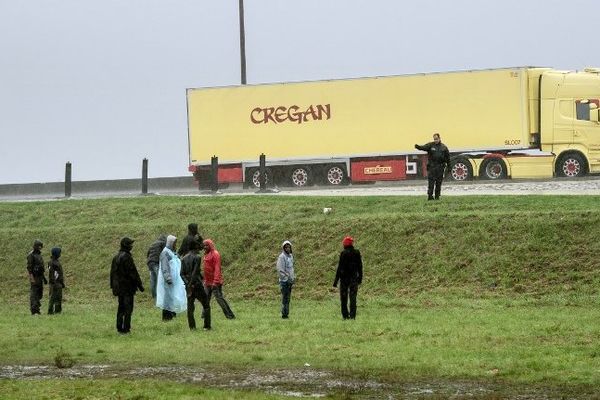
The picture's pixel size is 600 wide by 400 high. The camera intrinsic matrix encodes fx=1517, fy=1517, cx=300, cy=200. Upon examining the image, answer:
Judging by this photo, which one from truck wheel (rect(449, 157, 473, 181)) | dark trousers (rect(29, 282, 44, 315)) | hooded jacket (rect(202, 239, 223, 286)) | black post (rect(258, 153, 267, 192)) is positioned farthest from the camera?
truck wheel (rect(449, 157, 473, 181))

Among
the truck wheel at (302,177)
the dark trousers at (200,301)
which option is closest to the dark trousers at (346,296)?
the dark trousers at (200,301)

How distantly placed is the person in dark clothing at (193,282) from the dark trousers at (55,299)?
5.21 meters

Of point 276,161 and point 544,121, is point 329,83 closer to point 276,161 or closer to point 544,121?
point 276,161

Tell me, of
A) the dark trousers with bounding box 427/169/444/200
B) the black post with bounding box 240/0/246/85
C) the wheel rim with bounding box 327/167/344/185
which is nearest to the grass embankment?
the dark trousers with bounding box 427/169/444/200

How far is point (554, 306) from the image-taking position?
91.1 feet

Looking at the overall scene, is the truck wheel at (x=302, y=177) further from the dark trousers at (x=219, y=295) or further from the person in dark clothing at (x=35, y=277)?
the dark trousers at (x=219, y=295)

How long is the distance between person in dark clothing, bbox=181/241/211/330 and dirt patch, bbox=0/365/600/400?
12.9 feet

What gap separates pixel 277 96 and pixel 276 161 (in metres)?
2.39

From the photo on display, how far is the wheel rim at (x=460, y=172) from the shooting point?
Answer: 5216cm

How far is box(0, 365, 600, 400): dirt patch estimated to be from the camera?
1756 cm

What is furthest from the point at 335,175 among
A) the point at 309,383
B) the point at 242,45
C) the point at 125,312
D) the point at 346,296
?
the point at 309,383

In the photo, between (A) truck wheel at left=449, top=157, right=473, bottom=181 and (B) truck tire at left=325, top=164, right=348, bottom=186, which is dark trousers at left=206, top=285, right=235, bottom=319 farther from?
(B) truck tire at left=325, top=164, right=348, bottom=186

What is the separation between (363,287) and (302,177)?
77.0 feet

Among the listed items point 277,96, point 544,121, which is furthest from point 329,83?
point 544,121
